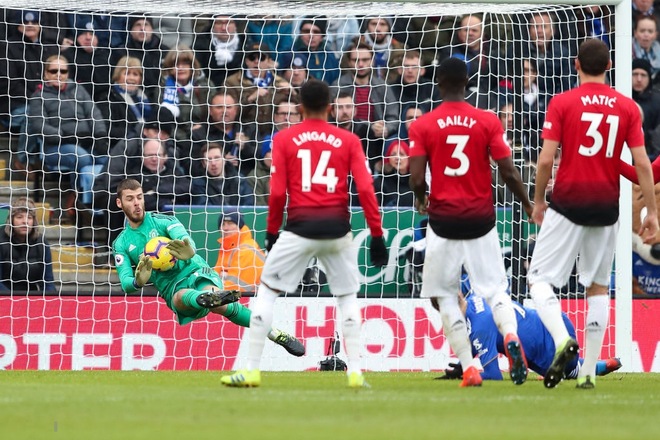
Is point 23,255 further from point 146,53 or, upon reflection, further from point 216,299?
point 216,299

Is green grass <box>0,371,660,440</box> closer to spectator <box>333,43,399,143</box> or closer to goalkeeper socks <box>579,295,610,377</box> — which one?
goalkeeper socks <box>579,295,610,377</box>

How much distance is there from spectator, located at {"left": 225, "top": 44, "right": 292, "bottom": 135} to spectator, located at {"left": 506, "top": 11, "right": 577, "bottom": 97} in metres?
2.81

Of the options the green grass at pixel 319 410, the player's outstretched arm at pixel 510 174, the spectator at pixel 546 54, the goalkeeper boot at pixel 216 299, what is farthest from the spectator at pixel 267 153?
the player's outstretched arm at pixel 510 174

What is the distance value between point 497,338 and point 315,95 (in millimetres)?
2607

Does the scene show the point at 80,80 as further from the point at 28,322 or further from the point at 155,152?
the point at 28,322

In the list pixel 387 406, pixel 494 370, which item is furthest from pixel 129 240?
pixel 387 406

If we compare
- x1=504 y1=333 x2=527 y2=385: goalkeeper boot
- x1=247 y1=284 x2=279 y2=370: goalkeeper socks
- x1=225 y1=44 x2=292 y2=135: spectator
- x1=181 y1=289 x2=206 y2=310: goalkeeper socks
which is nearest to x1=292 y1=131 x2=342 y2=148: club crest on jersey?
x1=247 y1=284 x2=279 y2=370: goalkeeper socks

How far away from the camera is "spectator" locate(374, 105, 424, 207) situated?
12.8 m

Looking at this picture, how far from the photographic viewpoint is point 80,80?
13.4 m

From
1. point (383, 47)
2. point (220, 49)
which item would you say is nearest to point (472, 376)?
point (383, 47)

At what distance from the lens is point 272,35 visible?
14055 mm

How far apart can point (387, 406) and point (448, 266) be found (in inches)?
58.5

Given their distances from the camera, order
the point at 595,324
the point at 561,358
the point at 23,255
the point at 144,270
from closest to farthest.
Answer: the point at 561,358 < the point at 595,324 < the point at 144,270 < the point at 23,255

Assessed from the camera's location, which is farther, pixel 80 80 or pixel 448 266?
pixel 80 80
